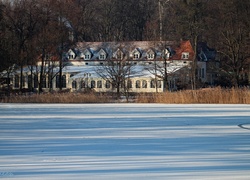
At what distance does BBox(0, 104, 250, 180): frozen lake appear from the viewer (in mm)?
8250

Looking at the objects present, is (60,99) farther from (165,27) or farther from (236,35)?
(236,35)

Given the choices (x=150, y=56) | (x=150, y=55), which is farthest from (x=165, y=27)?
(x=150, y=56)

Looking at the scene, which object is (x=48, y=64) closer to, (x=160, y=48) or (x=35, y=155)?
(x=160, y=48)

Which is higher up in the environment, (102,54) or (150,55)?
(102,54)

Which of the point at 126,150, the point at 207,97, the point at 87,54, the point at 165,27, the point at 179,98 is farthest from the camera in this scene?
the point at 87,54

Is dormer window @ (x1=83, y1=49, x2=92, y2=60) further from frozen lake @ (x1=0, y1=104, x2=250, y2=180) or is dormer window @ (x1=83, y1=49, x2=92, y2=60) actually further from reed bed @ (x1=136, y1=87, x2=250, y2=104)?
frozen lake @ (x1=0, y1=104, x2=250, y2=180)

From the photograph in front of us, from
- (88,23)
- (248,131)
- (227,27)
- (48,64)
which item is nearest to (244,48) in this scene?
(227,27)

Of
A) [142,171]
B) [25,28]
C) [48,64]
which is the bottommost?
[142,171]

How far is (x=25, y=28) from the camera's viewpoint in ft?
168

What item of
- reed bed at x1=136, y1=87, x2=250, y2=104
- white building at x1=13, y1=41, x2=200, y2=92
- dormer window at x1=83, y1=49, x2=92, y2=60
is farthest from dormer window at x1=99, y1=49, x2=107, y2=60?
reed bed at x1=136, y1=87, x2=250, y2=104

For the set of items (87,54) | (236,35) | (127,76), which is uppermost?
(236,35)

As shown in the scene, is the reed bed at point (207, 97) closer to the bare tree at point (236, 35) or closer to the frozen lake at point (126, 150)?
the frozen lake at point (126, 150)

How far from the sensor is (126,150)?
1059 cm

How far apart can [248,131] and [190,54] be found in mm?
39772
